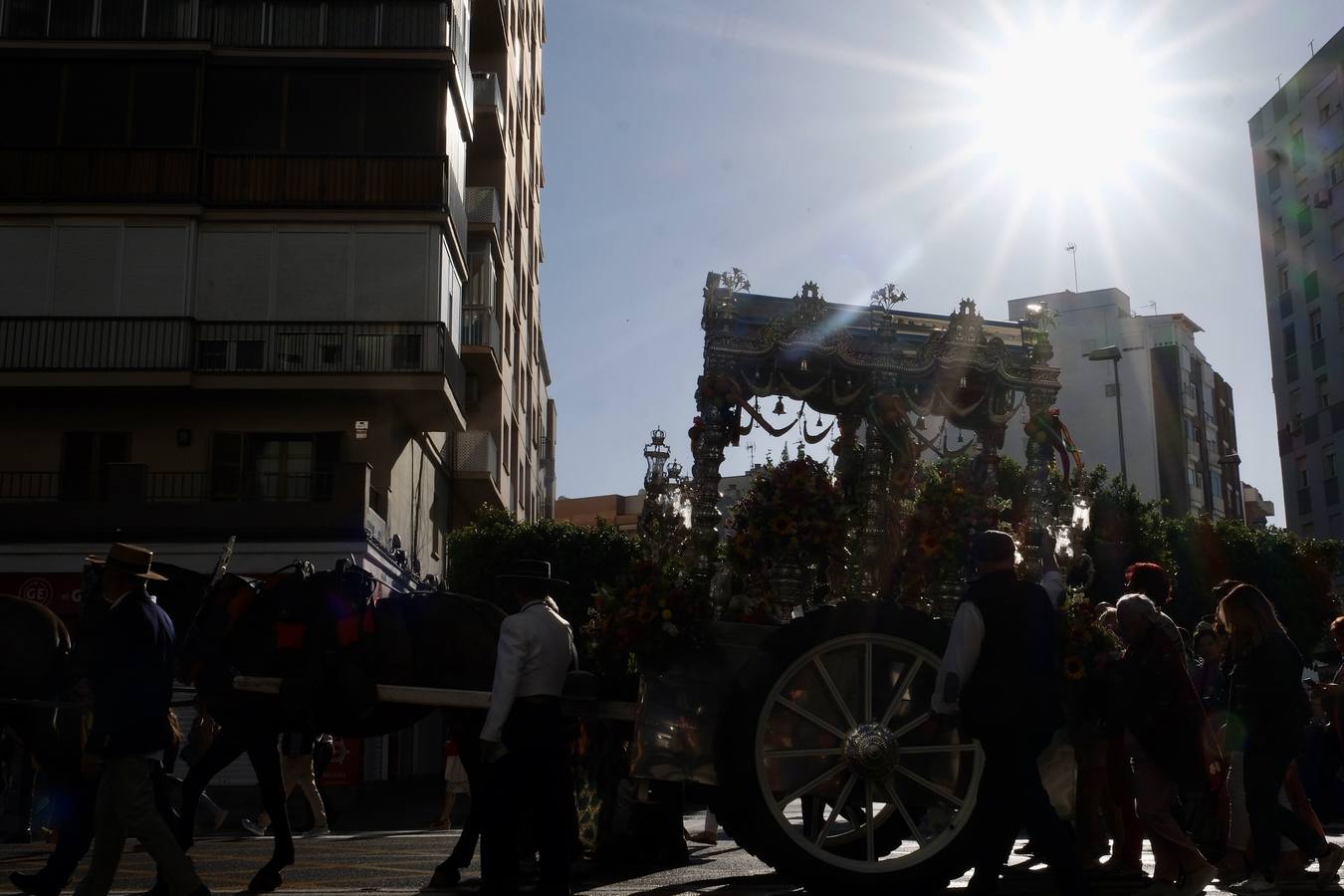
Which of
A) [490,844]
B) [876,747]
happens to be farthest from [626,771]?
[876,747]

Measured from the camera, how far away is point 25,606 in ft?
38.8

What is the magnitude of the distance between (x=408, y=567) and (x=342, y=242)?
656 centimetres

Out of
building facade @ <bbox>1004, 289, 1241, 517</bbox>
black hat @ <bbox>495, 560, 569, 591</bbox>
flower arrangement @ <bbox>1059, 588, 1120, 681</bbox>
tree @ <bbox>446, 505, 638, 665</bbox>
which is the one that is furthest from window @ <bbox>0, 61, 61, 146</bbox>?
building facade @ <bbox>1004, 289, 1241, 517</bbox>

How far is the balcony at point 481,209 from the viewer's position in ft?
112

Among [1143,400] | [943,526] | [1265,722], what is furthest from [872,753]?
[1143,400]

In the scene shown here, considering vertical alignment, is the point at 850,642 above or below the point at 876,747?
above

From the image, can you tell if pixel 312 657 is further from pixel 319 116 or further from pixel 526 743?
pixel 319 116

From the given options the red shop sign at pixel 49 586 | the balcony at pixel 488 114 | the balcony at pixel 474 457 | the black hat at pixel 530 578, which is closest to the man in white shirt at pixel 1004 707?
the black hat at pixel 530 578

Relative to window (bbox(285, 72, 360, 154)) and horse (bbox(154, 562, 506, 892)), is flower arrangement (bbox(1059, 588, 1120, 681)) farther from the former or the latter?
window (bbox(285, 72, 360, 154))

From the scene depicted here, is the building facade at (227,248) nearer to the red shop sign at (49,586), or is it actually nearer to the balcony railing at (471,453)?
the red shop sign at (49,586)

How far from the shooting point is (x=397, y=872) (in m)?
9.55

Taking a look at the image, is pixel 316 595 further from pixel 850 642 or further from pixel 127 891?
pixel 850 642

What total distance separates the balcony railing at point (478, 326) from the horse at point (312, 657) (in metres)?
23.1

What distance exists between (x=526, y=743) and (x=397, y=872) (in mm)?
2780
